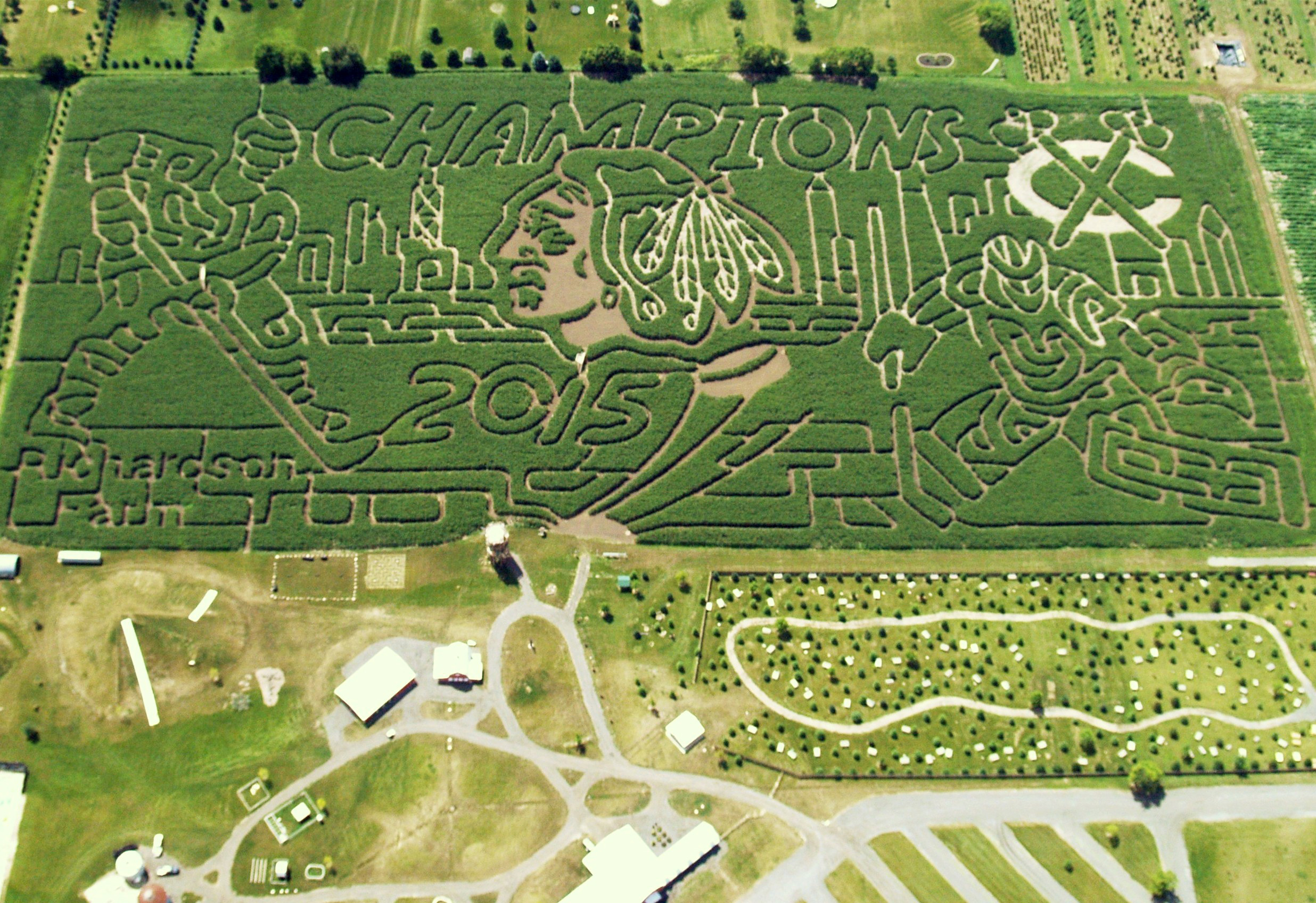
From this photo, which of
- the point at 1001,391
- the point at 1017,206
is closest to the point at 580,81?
the point at 1017,206

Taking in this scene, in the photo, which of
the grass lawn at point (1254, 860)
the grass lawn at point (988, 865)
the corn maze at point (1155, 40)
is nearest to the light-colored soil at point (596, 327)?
the grass lawn at point (988, 865)

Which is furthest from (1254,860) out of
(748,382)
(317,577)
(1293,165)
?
(317,577)

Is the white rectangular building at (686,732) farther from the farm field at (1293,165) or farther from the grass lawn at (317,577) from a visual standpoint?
the farm field at (1293,165)

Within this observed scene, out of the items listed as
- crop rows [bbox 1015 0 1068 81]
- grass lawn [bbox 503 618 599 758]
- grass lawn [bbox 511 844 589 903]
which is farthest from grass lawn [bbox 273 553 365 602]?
crop rows [bbox 1015 0 1068 81]

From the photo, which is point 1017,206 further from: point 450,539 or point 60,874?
point 60,874

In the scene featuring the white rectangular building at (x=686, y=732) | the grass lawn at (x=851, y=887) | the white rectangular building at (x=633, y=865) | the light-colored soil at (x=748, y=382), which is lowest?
the grass lawn at (x=851, y=887)

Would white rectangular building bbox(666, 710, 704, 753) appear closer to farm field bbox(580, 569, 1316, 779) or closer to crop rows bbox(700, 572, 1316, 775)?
farm field bbox(580, 569, 1316, 779)

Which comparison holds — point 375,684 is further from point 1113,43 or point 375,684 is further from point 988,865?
point 1113,43
